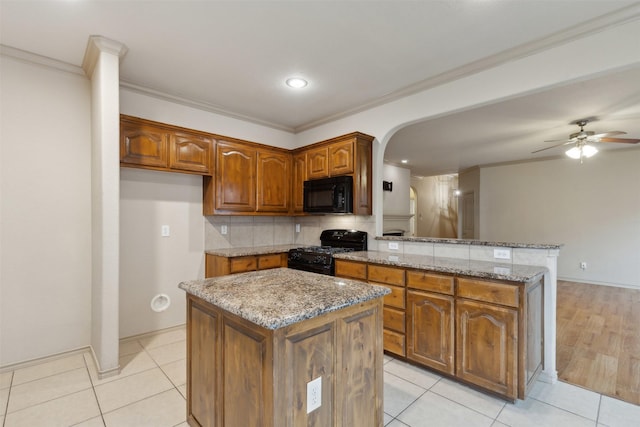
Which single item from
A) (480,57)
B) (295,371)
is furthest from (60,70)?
(480,57)

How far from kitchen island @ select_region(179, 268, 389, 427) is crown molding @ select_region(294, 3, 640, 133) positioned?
7.22ft

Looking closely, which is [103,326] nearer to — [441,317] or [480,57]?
[441,317]

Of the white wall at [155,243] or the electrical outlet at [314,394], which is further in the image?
Result: the white wall at [155,243]

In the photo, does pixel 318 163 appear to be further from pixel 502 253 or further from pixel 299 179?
pixel 502 253

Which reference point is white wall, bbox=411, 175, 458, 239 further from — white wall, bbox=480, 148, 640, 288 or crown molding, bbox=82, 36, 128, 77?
crown molding, bbox=82, 36, 128, 77

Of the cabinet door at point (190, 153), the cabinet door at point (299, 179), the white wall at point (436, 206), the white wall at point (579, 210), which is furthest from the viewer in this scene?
the white wall at point (436, 206)

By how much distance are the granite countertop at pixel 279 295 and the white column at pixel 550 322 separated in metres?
1.56

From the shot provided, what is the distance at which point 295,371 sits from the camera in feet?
3.91

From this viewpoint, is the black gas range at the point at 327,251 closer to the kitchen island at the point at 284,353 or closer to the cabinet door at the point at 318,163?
the cabinet door at the point at 318,163

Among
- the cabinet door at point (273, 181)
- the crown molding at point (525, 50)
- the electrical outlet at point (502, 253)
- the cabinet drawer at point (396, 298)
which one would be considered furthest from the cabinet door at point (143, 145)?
the electrical outlet at point (502, 253)

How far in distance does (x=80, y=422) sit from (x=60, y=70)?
2.79 m

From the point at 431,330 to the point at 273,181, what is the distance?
2.56 meters

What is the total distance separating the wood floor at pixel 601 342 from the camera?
230 cm

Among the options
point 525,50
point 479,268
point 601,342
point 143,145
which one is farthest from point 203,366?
point 601,342
